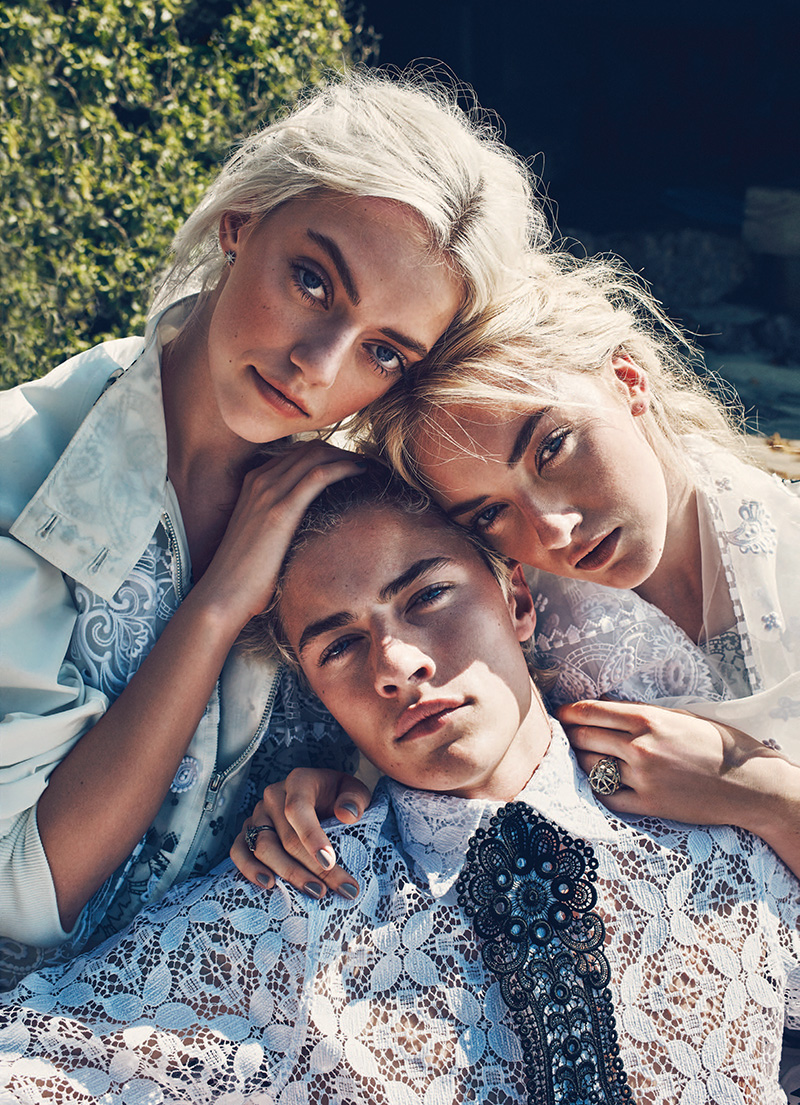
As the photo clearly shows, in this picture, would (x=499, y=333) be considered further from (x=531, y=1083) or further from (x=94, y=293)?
(x=94, y=293)

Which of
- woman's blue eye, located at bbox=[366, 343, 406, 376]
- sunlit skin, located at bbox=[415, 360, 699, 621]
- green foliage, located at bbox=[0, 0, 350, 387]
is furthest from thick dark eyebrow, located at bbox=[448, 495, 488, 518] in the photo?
green foliage, located at bbox=[0, 0, 350, 387]

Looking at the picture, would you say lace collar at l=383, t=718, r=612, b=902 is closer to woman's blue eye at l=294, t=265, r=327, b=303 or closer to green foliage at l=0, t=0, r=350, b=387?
woman's blue eye at l=294, t=265, r=327, b=303

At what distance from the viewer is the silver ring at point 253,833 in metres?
2.41

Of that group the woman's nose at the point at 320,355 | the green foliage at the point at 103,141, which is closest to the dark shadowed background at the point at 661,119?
the green foliage at the point at 103,141

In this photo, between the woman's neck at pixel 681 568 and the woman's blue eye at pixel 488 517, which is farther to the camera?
the woman's neck at pixel 681 568

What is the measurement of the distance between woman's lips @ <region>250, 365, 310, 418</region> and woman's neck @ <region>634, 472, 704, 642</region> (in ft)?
3.97

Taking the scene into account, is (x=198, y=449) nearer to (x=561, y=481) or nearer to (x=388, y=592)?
(x=388, y=592)

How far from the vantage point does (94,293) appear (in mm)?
6035

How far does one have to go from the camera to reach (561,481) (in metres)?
2.57

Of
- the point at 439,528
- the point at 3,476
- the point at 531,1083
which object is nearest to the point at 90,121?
the point at 3,476

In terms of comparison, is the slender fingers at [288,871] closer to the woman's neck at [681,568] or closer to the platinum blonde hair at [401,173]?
the woman's neck at [681,568]

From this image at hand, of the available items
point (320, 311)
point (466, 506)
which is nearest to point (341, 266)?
point (320, 311)

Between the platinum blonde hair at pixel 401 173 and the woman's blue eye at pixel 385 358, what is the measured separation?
9.6 inches

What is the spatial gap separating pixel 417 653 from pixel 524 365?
34.1 inches
